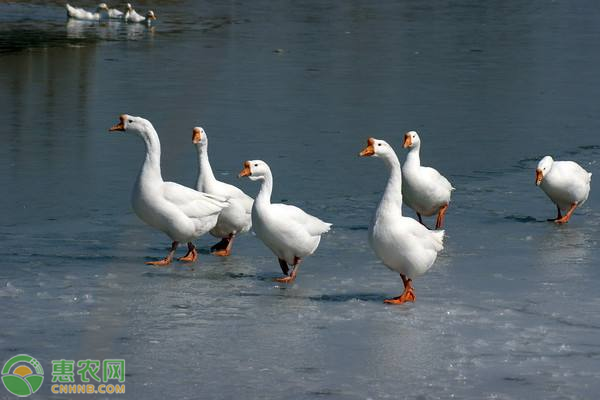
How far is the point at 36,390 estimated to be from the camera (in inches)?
290

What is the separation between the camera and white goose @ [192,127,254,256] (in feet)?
37.2

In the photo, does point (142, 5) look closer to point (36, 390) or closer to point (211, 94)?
point (211, 94)

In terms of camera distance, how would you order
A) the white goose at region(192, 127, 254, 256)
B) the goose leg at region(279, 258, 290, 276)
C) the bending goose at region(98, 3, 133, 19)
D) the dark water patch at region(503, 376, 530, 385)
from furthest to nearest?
the bending goose at region(98, 3, 133, 19) → the white goose at region(192, 127, 254, 256) → the goose leg at region(279, 258, 290, 276) → the dark water patch at region(503, 376, 530, 385)

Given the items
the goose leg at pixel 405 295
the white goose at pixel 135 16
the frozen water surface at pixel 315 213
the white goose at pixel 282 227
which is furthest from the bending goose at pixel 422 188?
the white goose at pixel 135 16

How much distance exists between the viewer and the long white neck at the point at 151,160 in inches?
426

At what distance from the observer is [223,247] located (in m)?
11.5

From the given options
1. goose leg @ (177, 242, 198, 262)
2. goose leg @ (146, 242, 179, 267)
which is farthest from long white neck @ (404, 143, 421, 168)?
goose leg @ (146, 242, 179, 267)

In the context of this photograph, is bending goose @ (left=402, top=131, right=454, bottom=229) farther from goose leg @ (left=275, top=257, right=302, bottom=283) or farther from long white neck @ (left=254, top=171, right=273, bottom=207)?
long white neck @ (left=254, top=171, right=273, bottom=207)

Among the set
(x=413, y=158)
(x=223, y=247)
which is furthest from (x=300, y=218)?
(x=413, y=158)

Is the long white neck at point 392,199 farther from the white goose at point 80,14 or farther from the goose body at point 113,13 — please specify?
the goose body at point 113,13

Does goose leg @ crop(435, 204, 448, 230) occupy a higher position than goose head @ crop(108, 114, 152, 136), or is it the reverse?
goose head @ crop(108, 114, 152, 136)

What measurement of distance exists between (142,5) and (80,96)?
75.4 ft

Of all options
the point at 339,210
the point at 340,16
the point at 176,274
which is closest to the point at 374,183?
the point at 339,210

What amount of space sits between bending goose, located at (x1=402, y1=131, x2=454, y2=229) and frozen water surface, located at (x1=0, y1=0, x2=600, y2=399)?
0.88 ft
